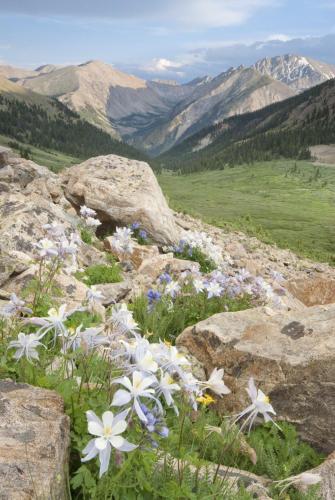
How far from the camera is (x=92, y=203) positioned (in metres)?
17.5

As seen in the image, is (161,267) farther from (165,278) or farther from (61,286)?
(61,286)

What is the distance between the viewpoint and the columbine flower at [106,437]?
2.33 meters

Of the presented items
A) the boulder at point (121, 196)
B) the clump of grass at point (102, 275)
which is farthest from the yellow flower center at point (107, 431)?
the boulder at point (121, 196)

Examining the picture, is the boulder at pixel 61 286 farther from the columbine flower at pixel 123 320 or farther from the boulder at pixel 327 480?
the boulder at pixel 327 480

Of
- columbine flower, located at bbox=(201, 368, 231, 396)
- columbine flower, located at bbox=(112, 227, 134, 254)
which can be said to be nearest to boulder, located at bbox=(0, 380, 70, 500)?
columbine flower, located at bbox=(201, 368, 231, 396)

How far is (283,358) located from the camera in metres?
6.57

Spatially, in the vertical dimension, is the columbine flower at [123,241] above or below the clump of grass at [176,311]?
above

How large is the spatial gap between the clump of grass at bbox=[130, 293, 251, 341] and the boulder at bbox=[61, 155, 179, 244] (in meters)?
7.25

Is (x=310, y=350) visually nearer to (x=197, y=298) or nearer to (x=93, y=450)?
(x=197, y=298)

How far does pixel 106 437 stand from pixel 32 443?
115cm

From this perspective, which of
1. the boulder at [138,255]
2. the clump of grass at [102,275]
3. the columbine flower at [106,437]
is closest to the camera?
the columbine flower at [106,437]

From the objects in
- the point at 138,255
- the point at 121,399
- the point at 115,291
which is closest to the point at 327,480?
the point at 121,399

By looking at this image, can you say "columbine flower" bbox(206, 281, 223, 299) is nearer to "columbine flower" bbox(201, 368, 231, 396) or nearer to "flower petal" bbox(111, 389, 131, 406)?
"columbine flower" bbox(201, 368, 231, 396)

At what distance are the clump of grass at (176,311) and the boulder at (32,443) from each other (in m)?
3.69
